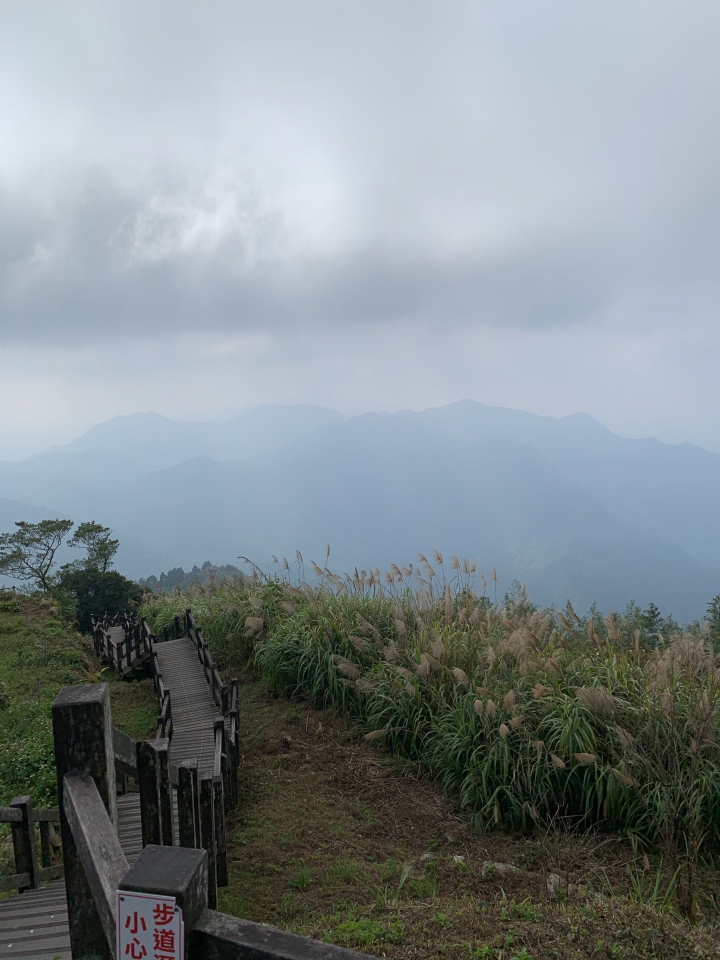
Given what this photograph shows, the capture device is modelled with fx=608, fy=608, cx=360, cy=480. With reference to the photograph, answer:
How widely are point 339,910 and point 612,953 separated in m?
1.86

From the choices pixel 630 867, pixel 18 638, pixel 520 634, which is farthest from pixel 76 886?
pixel 18 638

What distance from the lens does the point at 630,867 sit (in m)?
4.68

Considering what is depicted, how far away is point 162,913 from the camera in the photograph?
143 cm

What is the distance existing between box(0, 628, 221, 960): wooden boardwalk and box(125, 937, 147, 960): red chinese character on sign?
22 cm

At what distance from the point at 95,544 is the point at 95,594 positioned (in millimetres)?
4252

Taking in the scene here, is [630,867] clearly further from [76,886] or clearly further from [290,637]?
[290,637]

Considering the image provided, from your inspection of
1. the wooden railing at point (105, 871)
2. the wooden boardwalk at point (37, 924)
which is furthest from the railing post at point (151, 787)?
the wooden railing at point (105, 871)

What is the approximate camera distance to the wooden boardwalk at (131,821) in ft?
11.6

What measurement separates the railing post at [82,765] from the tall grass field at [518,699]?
12.7 feet

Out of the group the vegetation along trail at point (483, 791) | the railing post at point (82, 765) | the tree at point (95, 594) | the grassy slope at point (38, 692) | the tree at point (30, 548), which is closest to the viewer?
the railing post at point (82, 765)

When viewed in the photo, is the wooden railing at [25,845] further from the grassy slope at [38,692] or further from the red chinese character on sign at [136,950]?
the red chinese character on sign at [136,950]

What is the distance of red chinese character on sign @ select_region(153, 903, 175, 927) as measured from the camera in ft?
4.66

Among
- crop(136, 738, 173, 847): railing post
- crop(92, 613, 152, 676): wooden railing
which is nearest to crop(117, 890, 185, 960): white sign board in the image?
crop(136, 738, 173, 847): railing post

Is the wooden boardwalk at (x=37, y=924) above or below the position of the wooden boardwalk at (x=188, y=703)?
above
